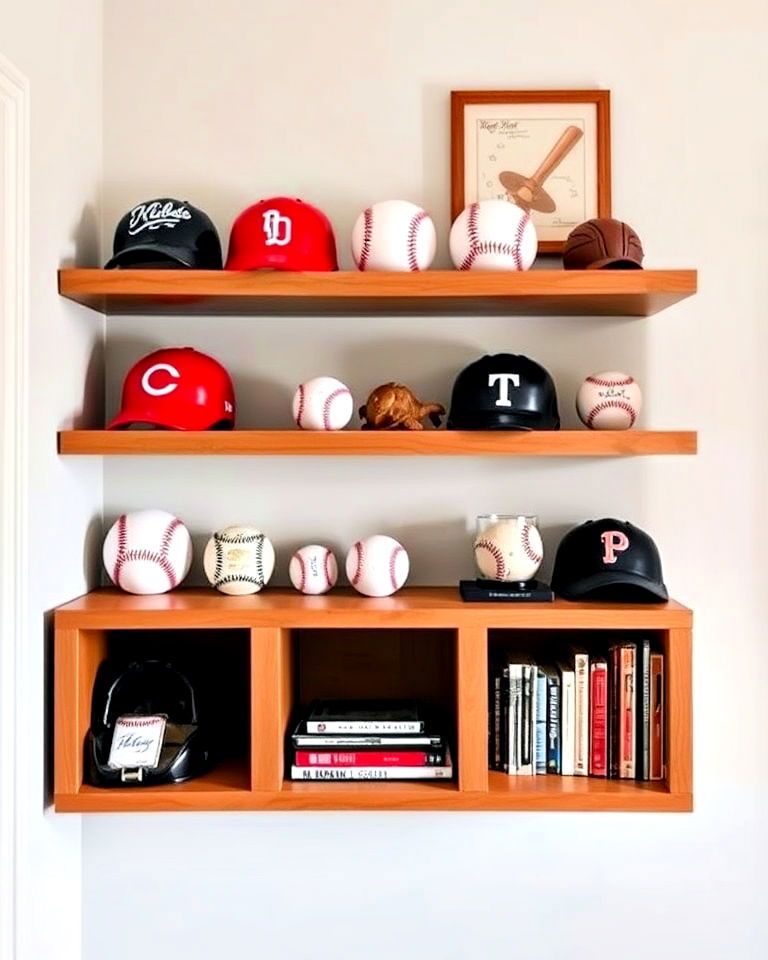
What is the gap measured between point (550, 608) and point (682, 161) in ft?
2.98

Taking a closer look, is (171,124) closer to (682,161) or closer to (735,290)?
(682,161)

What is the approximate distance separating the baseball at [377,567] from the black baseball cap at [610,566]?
0.29 m

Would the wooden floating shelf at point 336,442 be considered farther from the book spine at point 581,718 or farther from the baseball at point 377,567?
the book spine at point 581,718

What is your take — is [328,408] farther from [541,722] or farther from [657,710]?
[657,710]

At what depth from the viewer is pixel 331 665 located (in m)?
1.79

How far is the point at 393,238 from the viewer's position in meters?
1.58

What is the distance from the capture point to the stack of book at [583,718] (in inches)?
A: 62.3

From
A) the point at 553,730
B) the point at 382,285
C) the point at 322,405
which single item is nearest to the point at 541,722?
the point at 553,730

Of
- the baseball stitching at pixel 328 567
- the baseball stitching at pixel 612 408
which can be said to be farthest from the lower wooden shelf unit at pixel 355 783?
the baseball stitching at pixel 612 408

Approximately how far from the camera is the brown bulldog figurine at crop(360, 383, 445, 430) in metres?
1.61

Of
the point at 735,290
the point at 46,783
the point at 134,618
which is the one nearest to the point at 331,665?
the point at 134,618

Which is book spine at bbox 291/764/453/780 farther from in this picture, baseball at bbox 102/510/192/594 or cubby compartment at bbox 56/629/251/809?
baseball at bbox 102/510/192/594

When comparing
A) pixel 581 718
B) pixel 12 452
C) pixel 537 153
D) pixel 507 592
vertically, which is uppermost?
pixel 537 153

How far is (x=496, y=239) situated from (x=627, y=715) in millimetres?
836
